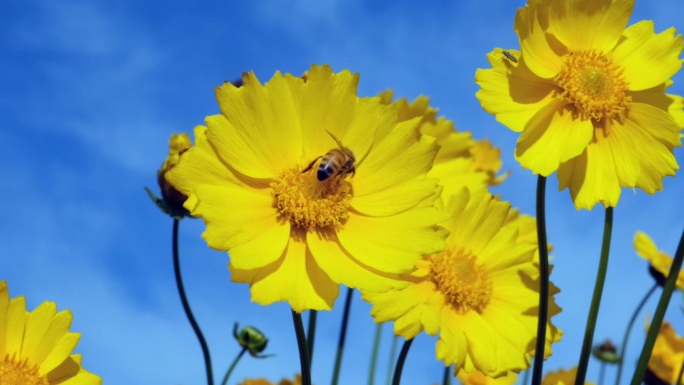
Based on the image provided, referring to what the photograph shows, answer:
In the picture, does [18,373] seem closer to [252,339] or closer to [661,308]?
[252,339]

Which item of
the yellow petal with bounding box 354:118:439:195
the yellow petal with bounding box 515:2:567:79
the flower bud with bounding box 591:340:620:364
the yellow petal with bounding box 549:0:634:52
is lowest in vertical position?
the yellow petal with bounding box 354:118:439:195

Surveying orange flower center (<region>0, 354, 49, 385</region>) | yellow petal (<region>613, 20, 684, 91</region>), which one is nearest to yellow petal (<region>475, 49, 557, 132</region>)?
yellow petal (<region>613, 20, 684, 91</region>)

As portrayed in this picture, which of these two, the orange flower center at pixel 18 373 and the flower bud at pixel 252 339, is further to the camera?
the flower bud at pixel 252 339

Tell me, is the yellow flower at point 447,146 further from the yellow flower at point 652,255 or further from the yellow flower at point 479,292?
the yellow flower at point 652,255

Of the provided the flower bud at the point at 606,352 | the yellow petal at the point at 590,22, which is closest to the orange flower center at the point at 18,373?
the yellow petal at the point at 590,22

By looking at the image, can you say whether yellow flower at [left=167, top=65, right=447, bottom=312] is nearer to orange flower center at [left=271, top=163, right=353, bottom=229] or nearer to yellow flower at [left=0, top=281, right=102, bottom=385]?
orange flower center at [left=271, top=163, right=353, bottom=229]

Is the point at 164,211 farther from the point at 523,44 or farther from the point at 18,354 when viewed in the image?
the point at 523,44

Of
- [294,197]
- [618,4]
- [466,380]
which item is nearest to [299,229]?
[294,197]

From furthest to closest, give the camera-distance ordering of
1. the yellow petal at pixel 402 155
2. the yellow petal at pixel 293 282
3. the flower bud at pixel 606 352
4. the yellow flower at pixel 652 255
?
the flower bud at pixel 606 352
the yellow flower at pixel 652 255
the yellow petal at pixel 402 155
the yellow petal at pixel 293 282
